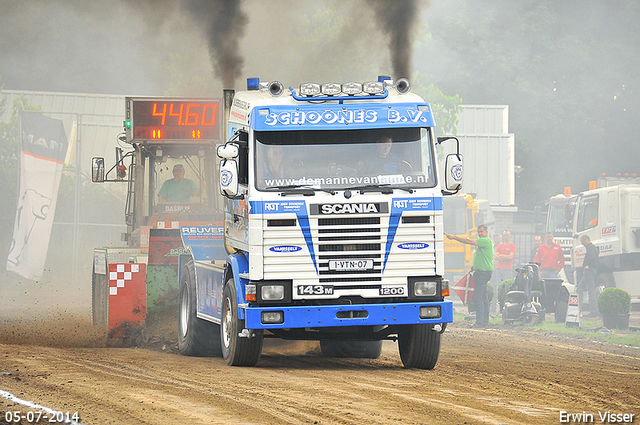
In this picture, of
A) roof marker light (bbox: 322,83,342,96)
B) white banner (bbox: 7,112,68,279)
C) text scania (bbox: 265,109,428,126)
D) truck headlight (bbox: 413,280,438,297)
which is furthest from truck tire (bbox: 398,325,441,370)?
white banner (bbox: 7,112,68,279)

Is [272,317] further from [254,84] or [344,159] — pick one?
[254,84]

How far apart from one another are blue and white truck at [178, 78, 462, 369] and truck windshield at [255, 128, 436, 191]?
11 millimetres

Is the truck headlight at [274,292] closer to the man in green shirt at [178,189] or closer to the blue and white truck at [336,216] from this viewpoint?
the blue and white truck at [336,216]

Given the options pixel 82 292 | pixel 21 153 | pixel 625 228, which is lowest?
pixel 82 292

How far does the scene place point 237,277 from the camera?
9820mm

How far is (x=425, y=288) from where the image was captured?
31.7 ft

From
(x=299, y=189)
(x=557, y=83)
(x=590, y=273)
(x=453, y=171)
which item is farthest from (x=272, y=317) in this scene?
(x=557, y=83)

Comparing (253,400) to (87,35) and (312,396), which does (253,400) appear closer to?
(312,396)

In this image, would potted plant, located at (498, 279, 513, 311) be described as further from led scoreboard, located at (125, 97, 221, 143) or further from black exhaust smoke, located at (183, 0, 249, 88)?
led scoreboard, located at (125, 97, 221, 143)

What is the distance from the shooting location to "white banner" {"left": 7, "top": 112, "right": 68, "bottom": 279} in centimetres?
2447

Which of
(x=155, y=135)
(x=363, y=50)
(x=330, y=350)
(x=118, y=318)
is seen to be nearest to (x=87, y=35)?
(x=363, y=50)

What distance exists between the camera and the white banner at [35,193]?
24.5m

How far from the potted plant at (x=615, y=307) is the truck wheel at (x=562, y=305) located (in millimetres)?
1278

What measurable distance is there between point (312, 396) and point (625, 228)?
16011 mm
